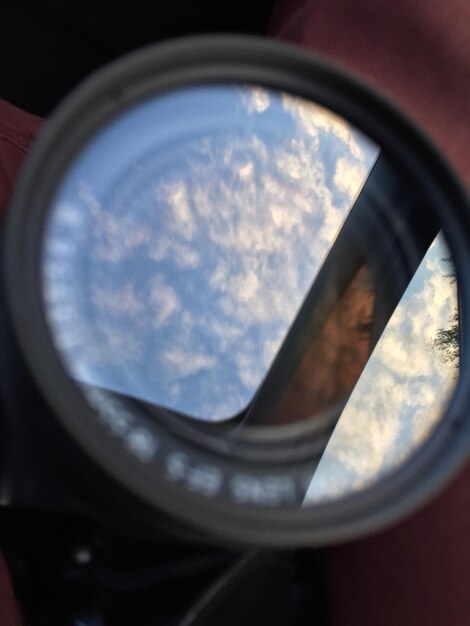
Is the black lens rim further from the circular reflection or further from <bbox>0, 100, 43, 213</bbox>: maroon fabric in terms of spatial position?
<bbox>0, 100, 43, 213</bbox>: maroon fabric

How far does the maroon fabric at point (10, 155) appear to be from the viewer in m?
0.46

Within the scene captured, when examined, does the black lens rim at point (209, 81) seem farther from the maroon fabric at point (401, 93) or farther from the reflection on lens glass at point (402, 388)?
the maroon fabric at point (401, 93)

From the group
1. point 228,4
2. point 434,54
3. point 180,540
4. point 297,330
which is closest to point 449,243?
point 297,330

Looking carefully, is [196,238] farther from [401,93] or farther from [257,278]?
[401,93]

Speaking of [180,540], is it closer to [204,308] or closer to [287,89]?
[204,308]

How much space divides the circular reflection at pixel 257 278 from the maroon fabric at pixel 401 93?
18 cm

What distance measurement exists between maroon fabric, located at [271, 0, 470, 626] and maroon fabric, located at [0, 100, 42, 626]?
225mm

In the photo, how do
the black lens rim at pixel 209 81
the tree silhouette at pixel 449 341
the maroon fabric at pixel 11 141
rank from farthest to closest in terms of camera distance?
the maroon fabric at pixel 11 141, the tree silhouette at pixel 449 341, the black lens rim at pixel 209 81

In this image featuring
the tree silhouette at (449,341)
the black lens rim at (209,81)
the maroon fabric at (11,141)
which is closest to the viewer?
the black lens rim at (209,81)

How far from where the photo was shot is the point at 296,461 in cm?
38

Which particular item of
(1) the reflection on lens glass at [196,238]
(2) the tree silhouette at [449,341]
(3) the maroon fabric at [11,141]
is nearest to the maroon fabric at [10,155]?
(3) the maroon fabric at [11,141]

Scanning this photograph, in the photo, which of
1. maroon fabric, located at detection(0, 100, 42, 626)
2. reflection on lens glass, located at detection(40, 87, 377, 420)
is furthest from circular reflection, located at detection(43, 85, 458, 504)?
maroon fabric, located at detection(0, 100, 42, 626)

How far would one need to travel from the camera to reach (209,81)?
1.26 feet

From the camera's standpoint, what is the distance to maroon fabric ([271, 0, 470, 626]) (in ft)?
1.84
